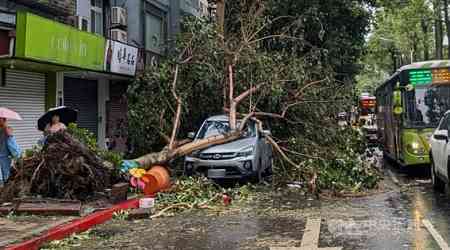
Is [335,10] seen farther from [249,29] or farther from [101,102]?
[101,102]

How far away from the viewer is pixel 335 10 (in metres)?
24.1

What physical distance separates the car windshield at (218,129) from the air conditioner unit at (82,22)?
5516 mm

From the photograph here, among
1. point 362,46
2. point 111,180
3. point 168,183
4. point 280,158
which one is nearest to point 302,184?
point 280,158

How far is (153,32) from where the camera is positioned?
26.3 metres

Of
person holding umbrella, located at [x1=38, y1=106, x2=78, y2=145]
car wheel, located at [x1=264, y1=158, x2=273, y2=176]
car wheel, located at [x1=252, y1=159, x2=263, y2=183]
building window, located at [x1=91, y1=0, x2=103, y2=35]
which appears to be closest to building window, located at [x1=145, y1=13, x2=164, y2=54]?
building window, located at [x1=91, y1=0, x2=103, y2=35]

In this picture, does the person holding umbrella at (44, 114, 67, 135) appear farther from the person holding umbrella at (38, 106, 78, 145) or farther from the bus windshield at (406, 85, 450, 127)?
the bus windshield at (406, 85, 450, 127)

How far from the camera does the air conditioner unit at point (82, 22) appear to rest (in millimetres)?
18853

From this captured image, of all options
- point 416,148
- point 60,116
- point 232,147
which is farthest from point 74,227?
point 416,148

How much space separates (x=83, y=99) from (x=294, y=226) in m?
12.5

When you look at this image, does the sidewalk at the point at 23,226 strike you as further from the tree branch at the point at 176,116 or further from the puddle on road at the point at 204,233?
the tree branch at the point at 176,116

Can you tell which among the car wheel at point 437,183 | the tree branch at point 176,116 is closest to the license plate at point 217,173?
the tree branch at point 176,116

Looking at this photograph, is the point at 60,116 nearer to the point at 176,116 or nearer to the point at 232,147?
the point at 176,116

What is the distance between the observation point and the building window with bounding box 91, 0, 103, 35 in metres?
21.1

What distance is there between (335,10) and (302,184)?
11.7 m
